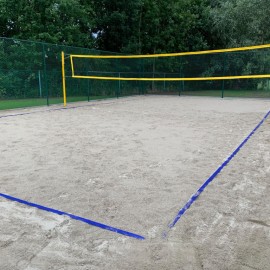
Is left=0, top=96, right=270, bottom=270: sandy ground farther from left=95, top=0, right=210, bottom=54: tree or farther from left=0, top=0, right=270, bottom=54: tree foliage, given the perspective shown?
left=95, top=0, right=210, bottom=54: tree

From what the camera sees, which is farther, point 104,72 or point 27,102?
point 104,72

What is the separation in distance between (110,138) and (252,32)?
16148 mm

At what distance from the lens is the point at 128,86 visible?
14.3m

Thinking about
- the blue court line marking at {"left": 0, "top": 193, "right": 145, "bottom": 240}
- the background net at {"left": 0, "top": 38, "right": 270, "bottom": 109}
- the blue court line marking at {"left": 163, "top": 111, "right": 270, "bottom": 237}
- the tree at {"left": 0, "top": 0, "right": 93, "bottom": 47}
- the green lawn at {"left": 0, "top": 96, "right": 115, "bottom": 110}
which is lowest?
the blue court line marking at {"left": 0, "top": 193, "right": 145, "bottom": 240}

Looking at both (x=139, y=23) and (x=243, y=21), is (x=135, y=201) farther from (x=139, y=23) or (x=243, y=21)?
(x=243, y=21)

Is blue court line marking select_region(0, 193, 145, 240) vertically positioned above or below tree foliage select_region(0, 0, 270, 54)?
below

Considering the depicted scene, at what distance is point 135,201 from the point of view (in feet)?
7.80

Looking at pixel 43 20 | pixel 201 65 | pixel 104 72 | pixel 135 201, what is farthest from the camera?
pixel 201 65

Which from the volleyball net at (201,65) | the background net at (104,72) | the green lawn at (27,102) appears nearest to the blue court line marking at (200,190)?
the green lawn at (27,102)

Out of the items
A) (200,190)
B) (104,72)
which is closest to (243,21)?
(104,72)

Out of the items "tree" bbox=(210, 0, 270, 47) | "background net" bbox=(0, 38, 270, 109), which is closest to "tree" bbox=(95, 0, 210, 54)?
"tree" bbox=(210, 0, 270, 47)

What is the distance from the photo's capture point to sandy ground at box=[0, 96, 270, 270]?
1.66 m

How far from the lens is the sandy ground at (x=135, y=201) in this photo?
166cm

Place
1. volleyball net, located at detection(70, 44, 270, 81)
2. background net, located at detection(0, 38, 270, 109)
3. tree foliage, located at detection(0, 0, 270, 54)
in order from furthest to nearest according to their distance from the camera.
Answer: volleyball net, located at detection(70, 44, 270, 81) < tree foliage, located at detection(0, 0, 270, 54) < background net, located at detection(0, 38, 270, 109)
